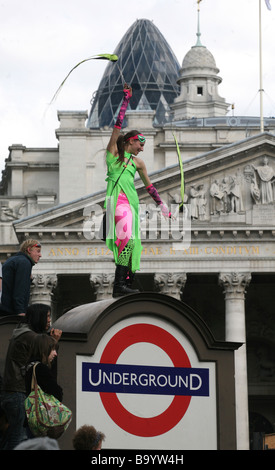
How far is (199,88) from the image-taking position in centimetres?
10231

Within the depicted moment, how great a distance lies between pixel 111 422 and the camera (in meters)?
13.9

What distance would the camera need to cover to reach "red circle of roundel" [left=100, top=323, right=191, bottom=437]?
1395 cm

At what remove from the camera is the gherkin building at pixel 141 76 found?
11475cm

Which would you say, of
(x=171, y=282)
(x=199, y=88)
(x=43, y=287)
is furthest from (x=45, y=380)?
(x=199, y=88)

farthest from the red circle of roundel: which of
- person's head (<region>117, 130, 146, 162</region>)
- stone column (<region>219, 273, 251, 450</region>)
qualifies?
stone column (<region>219, 273, 251, 450</region>)

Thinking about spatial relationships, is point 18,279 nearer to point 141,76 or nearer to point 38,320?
point 38,320

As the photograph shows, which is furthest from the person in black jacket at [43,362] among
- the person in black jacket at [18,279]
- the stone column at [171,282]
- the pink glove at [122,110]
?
the stone column at [171,282]

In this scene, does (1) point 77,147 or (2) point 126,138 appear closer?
(2) point 126,138

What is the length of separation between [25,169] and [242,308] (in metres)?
22.3

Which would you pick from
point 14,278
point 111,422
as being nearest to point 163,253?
point 14,278

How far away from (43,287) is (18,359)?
53.3m

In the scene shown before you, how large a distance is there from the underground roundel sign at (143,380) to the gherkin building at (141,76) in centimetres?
9646

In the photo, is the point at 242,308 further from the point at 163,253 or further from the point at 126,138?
the point at 126,138
